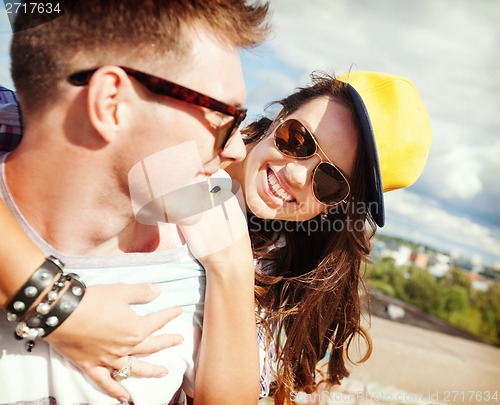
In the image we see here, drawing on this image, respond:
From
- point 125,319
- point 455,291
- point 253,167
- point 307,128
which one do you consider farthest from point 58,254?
point 455,291

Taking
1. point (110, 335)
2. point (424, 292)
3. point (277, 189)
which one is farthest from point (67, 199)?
point (424, 292)

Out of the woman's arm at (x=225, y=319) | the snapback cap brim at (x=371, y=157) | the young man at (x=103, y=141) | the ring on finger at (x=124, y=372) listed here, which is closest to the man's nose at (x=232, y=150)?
the young man at (x=103, y=141)

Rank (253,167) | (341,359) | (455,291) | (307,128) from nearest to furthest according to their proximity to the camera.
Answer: (307,128)
(253,167)
(341,359)
(455,291)

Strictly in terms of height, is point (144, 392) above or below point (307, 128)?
below

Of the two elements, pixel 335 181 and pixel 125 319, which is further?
pixel 335 181

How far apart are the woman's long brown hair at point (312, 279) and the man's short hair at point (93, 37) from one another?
1.28m

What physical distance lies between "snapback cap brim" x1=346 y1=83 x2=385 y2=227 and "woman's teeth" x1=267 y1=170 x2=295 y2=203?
0.49 m

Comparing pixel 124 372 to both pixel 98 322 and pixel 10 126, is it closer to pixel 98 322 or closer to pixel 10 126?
pixel 98 322

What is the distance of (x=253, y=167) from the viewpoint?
2.43 m

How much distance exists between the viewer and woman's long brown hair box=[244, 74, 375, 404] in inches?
91.3

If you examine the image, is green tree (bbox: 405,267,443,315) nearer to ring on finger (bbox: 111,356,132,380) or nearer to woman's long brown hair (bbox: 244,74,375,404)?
woman's long brown hair (bbox: 244,74,375,404)

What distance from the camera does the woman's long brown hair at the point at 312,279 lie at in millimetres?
2318

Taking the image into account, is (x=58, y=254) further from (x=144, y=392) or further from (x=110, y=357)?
(x=144, y=392)

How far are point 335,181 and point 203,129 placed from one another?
3.91ft
